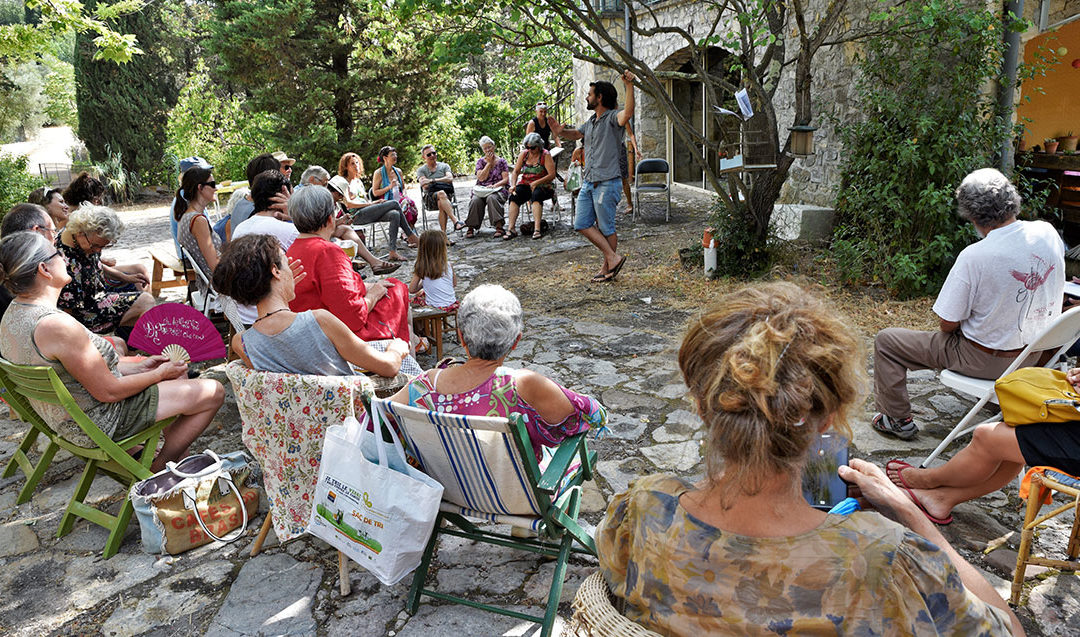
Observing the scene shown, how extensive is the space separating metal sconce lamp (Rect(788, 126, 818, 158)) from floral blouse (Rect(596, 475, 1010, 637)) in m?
5.10

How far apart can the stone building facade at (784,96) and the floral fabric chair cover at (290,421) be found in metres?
4.85

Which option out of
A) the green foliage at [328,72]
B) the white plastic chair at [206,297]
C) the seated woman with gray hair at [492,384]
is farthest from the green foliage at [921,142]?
the green foliage at [328,72]

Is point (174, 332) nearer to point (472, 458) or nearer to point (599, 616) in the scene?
point (472, 458)

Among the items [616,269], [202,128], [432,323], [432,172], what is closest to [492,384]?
[432,323]

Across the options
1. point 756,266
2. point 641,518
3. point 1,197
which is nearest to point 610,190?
point 756,266

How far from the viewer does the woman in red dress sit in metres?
3.68

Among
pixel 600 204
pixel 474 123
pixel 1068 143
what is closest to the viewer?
pixel 600 204

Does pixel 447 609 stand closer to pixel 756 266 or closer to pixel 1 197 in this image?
pixel 756 266

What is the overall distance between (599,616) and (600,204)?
5595 millimetres

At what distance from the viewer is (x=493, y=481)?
89.4 inches

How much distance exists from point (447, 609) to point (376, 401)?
803 millimetres

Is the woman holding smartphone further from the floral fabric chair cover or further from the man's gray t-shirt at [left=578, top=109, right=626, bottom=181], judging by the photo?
the man's gray t-shirt at [left=578, top=109, right=626, bottom=181]

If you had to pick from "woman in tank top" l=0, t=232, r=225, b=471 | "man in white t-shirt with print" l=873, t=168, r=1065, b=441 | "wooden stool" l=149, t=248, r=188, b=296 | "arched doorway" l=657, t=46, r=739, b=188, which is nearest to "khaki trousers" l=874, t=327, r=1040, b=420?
"man in white t-shirt with print" l=873, t=168, r=1065, b=441

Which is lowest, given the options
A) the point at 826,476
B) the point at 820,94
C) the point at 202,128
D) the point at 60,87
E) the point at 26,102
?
the point at 826,476
